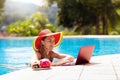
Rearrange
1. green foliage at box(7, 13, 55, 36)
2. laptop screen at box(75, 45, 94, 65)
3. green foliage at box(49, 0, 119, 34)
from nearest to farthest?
laptop screen at box(75, 45, 94, 65)
green foliage at box(49, 0, 119, 34)
green foliage at box(7, 13, 55, 36)

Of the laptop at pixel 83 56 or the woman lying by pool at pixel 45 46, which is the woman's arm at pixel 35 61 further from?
the laptop at pixel 83 56

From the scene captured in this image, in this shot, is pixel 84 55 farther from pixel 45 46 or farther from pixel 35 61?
pixel 35 61

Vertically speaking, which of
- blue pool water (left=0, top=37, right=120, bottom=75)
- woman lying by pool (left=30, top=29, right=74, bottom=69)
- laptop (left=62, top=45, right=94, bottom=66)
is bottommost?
blue pool water (left=0, top=37, right=120, bottom=75)

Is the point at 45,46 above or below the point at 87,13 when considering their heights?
above

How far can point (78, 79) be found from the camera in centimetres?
435

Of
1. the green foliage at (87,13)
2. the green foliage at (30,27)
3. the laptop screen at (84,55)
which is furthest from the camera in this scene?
the green foliage at (30,27)

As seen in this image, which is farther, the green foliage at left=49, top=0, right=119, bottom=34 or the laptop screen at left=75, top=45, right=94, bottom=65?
the green foliage at left=49, top=0, right=119, bottom=34

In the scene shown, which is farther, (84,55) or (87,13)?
(87,13)

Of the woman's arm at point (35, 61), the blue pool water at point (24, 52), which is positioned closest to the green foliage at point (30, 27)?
the blue pool water at point (24, 52)

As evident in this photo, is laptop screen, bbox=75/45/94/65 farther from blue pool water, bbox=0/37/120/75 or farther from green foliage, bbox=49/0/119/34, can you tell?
green foliage, bbox=49/0/119/34

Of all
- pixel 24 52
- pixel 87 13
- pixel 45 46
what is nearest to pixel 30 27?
pixel 87 13

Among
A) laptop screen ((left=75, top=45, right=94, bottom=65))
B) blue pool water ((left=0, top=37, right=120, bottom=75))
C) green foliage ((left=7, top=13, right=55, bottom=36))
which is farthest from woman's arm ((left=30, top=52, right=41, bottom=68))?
green foliage ((left=7, top=13, right=55, bottom=36))

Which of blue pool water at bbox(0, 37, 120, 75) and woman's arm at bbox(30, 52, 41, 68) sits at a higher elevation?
woman's arm at bbox(30, 52, 41, 68)

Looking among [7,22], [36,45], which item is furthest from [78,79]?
[7,22]
